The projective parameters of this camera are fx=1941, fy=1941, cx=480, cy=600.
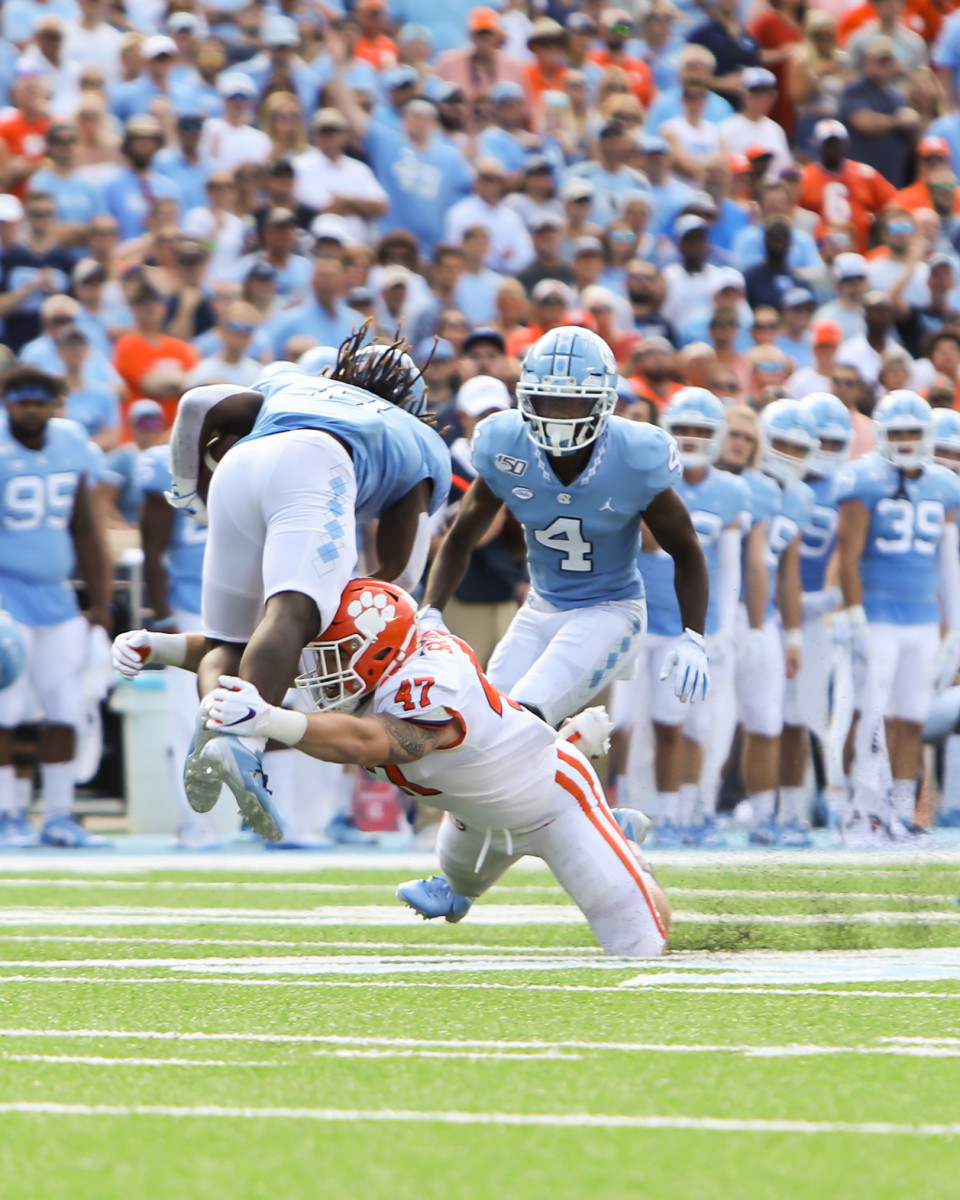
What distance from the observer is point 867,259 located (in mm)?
13156

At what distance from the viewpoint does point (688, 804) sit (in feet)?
29.1

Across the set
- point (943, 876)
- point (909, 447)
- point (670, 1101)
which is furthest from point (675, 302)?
point (670, 1101)

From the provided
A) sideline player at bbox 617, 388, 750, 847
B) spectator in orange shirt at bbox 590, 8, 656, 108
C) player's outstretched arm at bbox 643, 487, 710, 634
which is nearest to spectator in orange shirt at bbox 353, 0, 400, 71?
spectator in orange shirt at bbox 590, 8, 656, 108

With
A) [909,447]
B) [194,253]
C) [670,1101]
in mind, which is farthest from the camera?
[194,253]

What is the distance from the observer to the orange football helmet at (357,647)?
14.5ft

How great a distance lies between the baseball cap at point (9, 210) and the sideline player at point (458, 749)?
6.06 meters

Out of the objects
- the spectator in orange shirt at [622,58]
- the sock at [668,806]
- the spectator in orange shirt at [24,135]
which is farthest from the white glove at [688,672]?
the spectator in orange shirt at [622,58]

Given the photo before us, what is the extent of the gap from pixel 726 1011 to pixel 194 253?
727 cm

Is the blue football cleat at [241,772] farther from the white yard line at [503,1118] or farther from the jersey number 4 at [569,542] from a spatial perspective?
the jersey number 4 at [569,542]

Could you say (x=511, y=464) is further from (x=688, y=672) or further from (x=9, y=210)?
(x=9, y=210)

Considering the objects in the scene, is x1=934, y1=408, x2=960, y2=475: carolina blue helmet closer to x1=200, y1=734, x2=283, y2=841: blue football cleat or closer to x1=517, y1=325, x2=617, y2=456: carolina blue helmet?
x1=517, y1=325, x2=617, y2=456: carolina blue helmet

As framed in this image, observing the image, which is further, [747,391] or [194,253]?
[747,391]

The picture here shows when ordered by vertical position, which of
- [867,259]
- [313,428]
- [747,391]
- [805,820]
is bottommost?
[805,820]

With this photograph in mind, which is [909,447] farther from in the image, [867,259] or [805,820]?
[867,259]
